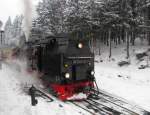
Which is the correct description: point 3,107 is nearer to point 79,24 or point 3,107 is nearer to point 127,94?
point 127,94

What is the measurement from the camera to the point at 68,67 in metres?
14.1

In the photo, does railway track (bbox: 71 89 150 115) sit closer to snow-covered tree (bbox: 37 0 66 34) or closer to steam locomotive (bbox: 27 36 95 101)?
steam locomotive (bbox: 27 36 95 101)

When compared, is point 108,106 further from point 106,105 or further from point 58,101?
point 58,101

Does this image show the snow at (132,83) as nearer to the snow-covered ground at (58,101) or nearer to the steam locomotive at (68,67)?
the snow-covered ground at (58,101)

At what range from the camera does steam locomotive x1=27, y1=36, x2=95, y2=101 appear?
555 inches

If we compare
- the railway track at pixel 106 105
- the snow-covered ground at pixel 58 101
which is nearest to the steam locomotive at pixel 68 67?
the railway track at pixel 106 105

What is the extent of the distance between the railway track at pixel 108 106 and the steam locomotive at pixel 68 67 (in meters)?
0.56

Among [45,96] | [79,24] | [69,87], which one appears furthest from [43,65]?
[79,24]

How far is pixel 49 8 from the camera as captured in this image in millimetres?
49844

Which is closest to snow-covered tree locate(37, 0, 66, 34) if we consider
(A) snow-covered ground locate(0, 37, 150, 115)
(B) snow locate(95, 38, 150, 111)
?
(B) snow locate(95, 38, 150, 111)

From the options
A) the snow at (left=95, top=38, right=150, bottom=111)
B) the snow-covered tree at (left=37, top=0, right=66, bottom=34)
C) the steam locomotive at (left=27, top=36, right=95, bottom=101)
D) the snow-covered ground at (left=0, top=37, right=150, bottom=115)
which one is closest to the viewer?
the snow-covered ground at (left=0, top=37, right=150, bottom=115)

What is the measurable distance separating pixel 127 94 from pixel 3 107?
Answer: 22.9 feet

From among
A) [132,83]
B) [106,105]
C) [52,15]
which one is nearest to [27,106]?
[106,105]

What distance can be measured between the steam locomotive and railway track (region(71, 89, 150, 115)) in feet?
1.84
